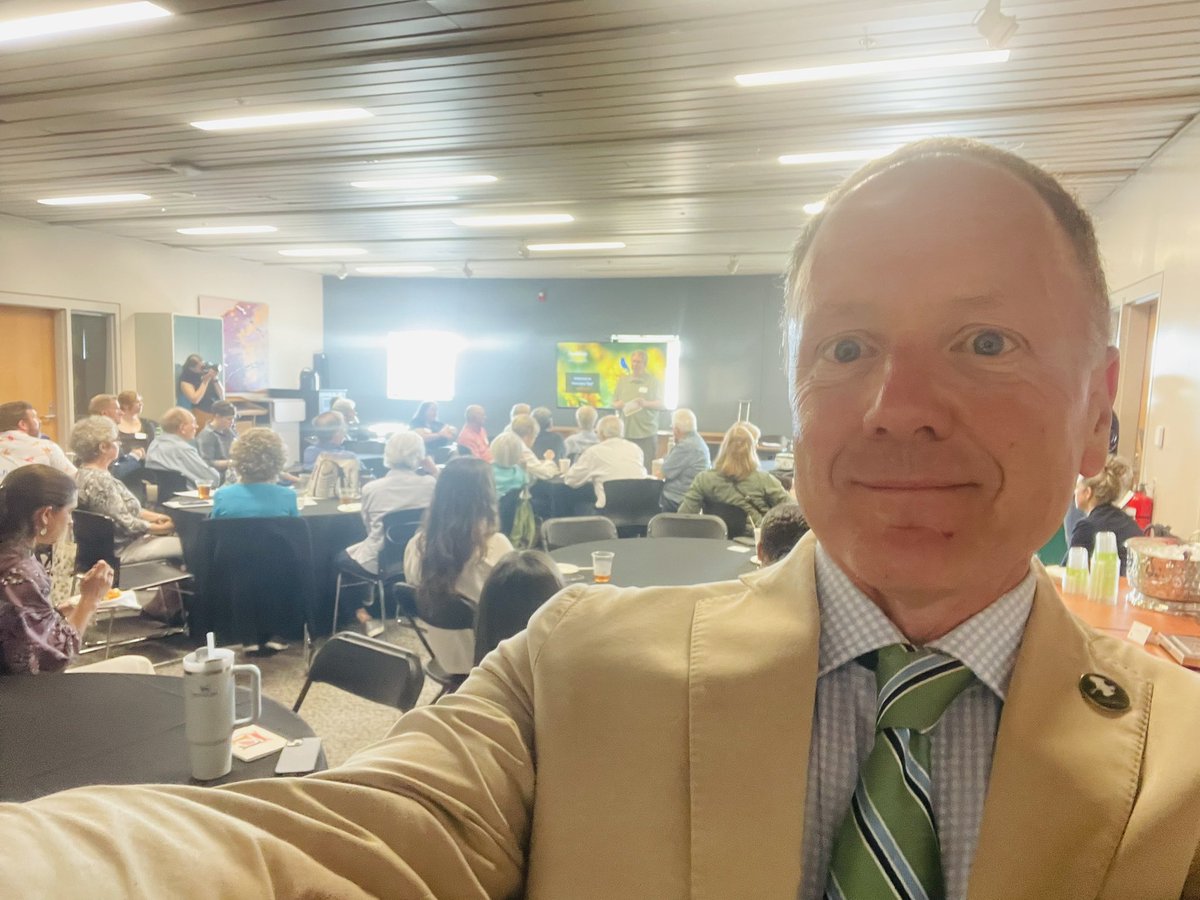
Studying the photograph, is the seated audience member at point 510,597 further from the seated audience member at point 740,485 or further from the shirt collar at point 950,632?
the seated audience member at point 740,485

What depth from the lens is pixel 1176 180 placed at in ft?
15.3

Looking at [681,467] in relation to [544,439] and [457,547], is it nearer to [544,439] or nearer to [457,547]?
[544,439]

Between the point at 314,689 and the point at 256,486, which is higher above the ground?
the point at 256,486

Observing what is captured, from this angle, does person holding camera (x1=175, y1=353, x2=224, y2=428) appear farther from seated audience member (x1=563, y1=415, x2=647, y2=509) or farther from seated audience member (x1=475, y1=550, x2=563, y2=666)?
seated audience member (x1=475, y1=550, x2=563, y2=666)

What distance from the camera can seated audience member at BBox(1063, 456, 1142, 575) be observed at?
349cm

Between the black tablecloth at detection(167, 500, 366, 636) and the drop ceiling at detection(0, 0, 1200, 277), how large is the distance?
8.44 feet

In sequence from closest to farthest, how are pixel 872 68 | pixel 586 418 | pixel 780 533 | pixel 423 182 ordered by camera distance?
pixel 780 533
pixel 872 68
pixel 423 182
pixel 586 418

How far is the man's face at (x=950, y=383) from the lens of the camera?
0.68 metres

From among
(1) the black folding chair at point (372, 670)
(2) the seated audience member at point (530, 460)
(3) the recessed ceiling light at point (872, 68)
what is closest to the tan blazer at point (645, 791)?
(1) the black folding chair at point (372, 670)

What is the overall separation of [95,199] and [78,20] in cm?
460

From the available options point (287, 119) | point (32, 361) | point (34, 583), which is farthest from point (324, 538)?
point (32, 361)

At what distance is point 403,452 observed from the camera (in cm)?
472

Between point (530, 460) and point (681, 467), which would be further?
point (530, 460)

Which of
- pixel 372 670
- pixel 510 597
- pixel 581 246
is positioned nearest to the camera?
pixel 372 670
